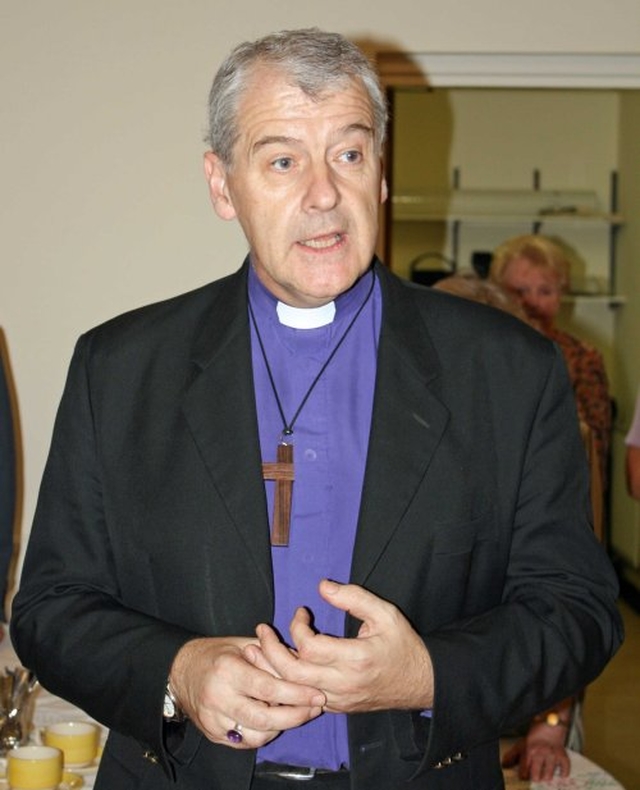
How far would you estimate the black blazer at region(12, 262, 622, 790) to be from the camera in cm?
164

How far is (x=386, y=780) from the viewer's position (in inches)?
64.8

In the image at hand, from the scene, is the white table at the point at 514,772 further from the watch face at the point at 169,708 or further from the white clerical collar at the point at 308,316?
the white clerical collar at the point at 308,316

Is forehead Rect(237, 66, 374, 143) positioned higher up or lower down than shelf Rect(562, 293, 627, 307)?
higher up

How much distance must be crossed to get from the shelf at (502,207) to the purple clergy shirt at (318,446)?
7.40 m

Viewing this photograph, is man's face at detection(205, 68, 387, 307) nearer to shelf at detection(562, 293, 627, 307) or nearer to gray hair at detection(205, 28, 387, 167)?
gray hair at detection(205, 28, 387, 167)

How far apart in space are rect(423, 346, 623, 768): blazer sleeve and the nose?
0.37 meters

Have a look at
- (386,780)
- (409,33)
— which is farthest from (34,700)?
(409,33)

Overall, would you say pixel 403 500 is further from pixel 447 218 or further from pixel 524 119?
pixel 524 119

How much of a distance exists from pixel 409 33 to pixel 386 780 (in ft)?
10.6

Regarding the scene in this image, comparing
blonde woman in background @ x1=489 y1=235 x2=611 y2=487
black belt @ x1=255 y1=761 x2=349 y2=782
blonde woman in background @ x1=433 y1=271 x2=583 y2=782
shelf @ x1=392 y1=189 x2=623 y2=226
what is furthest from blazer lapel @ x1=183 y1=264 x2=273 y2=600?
shelf @ x1=392 y1=189 x2=623 y2=226

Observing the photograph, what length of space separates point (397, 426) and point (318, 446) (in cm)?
12

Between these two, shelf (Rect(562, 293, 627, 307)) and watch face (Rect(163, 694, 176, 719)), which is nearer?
watch face (Rect(163, 694, 176, 719))

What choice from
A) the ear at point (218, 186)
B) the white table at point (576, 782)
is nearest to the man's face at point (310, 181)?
the ear at point (218, 186)

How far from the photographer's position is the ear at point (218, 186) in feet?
6.16
